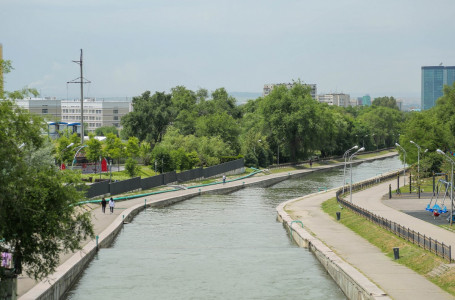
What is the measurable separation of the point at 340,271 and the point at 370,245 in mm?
8406

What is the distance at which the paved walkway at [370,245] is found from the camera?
3147 centimetres

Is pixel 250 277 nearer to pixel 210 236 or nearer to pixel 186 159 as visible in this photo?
pixel 210 236

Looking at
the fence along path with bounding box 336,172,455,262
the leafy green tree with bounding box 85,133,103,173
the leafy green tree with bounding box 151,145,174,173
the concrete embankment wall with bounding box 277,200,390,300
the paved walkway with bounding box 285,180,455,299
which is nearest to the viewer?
the concrete embankment wall with bounding box 277,200,390,300

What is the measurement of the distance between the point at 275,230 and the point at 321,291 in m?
22.2

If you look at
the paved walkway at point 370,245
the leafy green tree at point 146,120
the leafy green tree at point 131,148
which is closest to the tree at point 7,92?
the paved walkway at point 370,245

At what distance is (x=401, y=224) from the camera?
2025 inches

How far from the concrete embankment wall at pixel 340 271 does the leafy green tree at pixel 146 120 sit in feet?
257

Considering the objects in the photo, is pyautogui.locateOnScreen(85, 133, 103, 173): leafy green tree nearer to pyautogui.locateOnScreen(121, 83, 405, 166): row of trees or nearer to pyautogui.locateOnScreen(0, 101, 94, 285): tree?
pyautogui.locateOnScreen(121, 83, 405, 166): row of trees

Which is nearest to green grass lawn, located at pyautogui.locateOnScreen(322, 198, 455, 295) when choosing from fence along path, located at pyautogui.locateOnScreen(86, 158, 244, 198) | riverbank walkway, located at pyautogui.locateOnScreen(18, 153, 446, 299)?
riverbank walkway, located at pyautogui.locateOnScreen(18, 153, 446, 299)

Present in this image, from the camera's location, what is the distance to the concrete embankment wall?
31.2 metres

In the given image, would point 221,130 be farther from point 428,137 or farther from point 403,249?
point 403,249

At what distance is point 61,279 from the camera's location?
112 ft

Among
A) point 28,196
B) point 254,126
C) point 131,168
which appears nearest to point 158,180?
point 131,168

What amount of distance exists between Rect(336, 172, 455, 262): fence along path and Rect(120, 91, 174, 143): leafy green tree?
2053 inches
